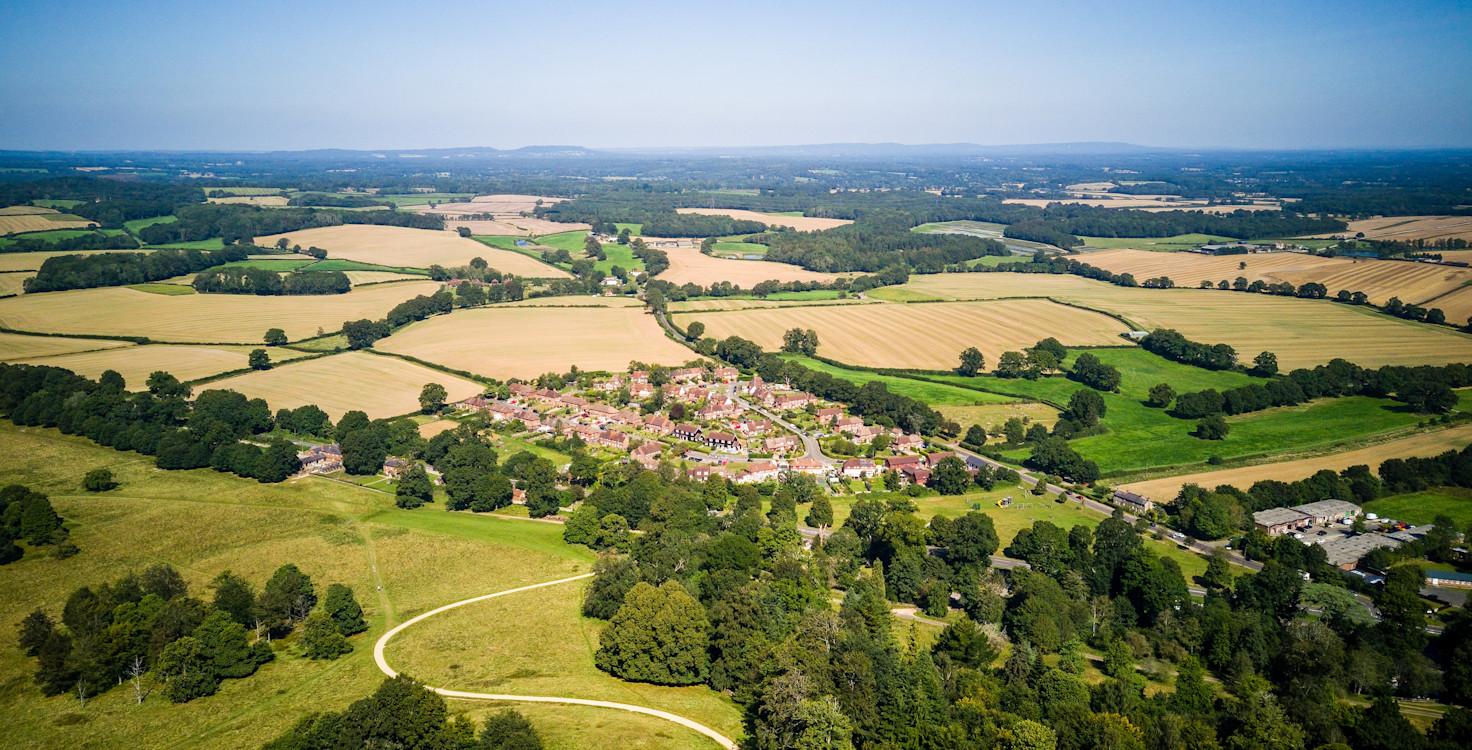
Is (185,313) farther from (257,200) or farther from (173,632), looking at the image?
(257,200)

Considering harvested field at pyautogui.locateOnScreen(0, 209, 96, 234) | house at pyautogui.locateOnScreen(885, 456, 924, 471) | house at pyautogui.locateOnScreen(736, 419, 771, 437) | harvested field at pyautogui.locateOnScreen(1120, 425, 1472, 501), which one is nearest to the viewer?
harvested field at pyautogui.locateOnScreen(1120, 425, 1472, 501)

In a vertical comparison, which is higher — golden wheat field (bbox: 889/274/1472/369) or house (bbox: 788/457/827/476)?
golden wheat field (bbox: 889/274/1472/369)

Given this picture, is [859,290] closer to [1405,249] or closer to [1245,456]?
[1245,456]

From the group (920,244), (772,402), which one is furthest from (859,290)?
(772,402)

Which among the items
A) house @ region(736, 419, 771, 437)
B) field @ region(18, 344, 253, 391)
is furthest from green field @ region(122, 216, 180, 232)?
house @ region(736, 419, 771, 437)

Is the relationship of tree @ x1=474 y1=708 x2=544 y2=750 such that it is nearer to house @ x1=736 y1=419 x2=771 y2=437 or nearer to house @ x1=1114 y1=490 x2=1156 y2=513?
house @ x1=736 y1=419 x2=771 y2=437

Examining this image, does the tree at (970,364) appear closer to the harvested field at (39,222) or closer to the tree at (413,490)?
the tree at (413,490)
